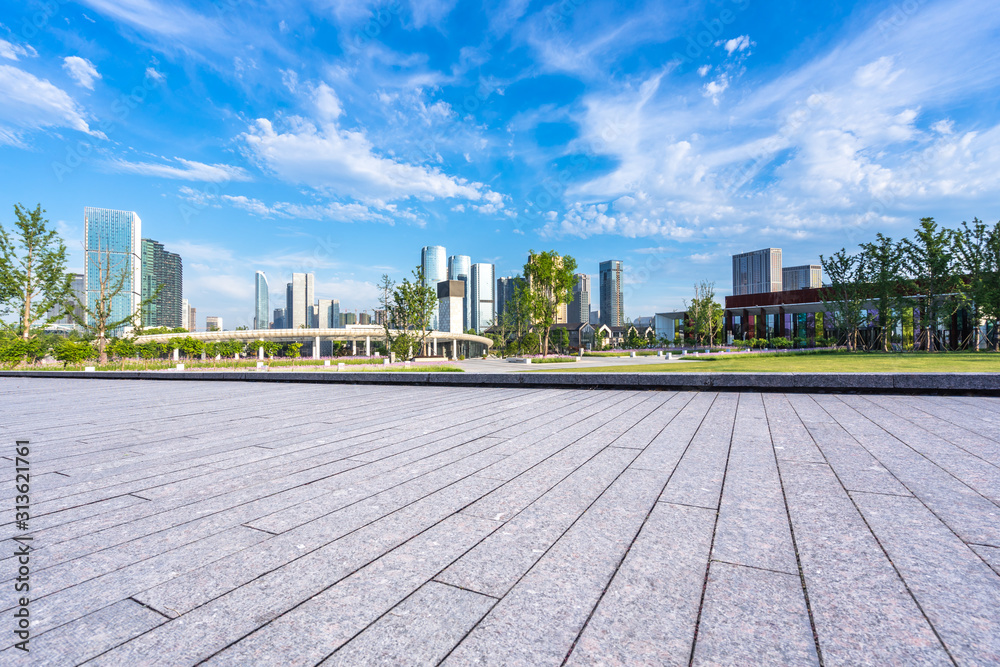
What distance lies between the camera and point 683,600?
1.66 meters

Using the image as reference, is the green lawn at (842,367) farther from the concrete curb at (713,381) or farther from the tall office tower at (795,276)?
the tall office tower at (795,276)

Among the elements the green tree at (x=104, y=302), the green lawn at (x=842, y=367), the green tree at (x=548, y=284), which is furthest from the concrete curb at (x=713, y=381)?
the green tree at (x=548, y=284)

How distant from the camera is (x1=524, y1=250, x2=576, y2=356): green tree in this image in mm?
36312

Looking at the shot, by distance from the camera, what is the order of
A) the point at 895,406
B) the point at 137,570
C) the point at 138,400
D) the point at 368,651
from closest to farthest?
the point at 368,651 < the point at 137,570 < the point at 895,406 < the point at 138,400

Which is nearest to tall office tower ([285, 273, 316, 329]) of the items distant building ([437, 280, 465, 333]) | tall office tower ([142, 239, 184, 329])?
tall office tower ([142, 239, 184, 329])

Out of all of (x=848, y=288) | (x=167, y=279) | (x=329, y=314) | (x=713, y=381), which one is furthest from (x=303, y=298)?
(x=713, y=381)

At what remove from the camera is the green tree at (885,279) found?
96.0ft

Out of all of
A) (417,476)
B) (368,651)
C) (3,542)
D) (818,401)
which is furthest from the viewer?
(818,401)

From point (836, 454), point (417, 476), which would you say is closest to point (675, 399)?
point (836, 454)

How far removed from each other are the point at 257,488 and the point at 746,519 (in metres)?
3.05

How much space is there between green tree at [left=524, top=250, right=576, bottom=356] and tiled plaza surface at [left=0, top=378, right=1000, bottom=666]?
32187mm

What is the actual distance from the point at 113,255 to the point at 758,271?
158234 millimetres

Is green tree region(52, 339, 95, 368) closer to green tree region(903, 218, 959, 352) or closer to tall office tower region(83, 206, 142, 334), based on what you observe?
tall office tower region(83, 206, 142, 334)

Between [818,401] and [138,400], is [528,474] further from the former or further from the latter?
[138,400]
